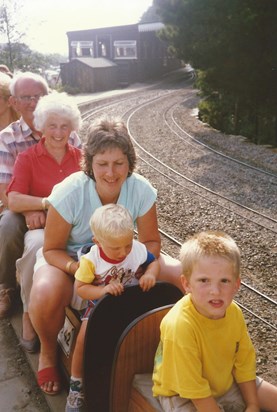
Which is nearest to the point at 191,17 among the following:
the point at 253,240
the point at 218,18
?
the point at 218,18

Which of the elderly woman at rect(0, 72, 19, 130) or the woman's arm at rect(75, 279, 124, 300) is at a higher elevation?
the elderly woman at rect(0, 72, 19, 130)

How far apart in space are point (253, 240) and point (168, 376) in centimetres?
543

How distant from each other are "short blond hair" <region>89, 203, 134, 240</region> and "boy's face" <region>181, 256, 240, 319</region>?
0.52 metres

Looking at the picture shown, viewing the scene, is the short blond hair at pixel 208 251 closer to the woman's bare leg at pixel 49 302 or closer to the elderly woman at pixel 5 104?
the woman's bare leg at pixel 49 302

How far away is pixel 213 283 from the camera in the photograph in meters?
1.93

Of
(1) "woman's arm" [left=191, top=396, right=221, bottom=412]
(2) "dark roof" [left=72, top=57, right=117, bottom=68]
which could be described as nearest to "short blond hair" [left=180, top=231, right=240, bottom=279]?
(1) "woman's arm" [left=191, top=396, right=221, bottom=412]

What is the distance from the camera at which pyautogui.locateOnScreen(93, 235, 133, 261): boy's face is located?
7.75ft

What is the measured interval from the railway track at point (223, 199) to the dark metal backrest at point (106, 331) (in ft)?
6.83

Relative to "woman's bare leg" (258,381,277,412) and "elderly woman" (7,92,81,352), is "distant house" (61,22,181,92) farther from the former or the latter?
"woman's bare leg" (258,381,277,412)

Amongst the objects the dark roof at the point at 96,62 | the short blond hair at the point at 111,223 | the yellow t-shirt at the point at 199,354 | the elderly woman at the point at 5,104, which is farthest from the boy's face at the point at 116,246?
the dark roof at the point at 96,62

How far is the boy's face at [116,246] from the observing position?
93.0 inches

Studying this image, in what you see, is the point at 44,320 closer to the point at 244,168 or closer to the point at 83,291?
the point at 83,291

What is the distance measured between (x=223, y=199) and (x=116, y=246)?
23.8 feet

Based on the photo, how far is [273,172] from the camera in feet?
38.8
